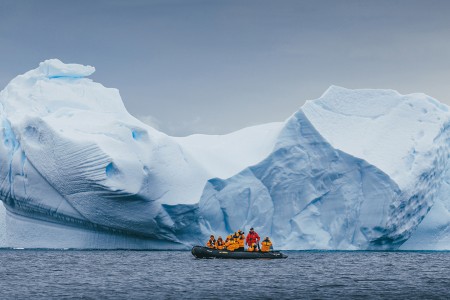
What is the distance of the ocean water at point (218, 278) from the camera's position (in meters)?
17.1

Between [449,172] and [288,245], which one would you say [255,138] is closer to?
[288,245]

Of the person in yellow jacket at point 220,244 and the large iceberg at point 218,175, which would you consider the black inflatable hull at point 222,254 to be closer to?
the person in yellow jacket at point 220,244

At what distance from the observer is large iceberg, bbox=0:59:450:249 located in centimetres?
2822

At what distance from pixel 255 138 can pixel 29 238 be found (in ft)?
32.8

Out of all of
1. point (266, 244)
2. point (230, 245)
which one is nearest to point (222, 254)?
point (230, 245)

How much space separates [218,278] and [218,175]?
32.9 feet

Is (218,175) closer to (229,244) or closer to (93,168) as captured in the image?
(229,244)

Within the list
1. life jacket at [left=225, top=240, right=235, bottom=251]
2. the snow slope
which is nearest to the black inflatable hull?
life jacket at [left=225, top=240, right=235, bottom=251]

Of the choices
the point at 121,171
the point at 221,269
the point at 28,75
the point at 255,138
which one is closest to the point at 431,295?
the point at 221,269

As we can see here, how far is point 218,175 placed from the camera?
98.7 feet

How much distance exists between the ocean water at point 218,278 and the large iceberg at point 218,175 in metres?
1.81

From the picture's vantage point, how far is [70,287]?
59.8 ft

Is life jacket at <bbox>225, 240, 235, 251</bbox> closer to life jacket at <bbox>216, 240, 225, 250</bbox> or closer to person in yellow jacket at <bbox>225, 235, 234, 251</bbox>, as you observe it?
person in yellow jacket at <bbox>225, 235, 234, 251</bbox>

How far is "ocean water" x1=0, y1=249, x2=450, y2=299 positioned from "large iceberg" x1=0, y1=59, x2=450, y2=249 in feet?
5.95
